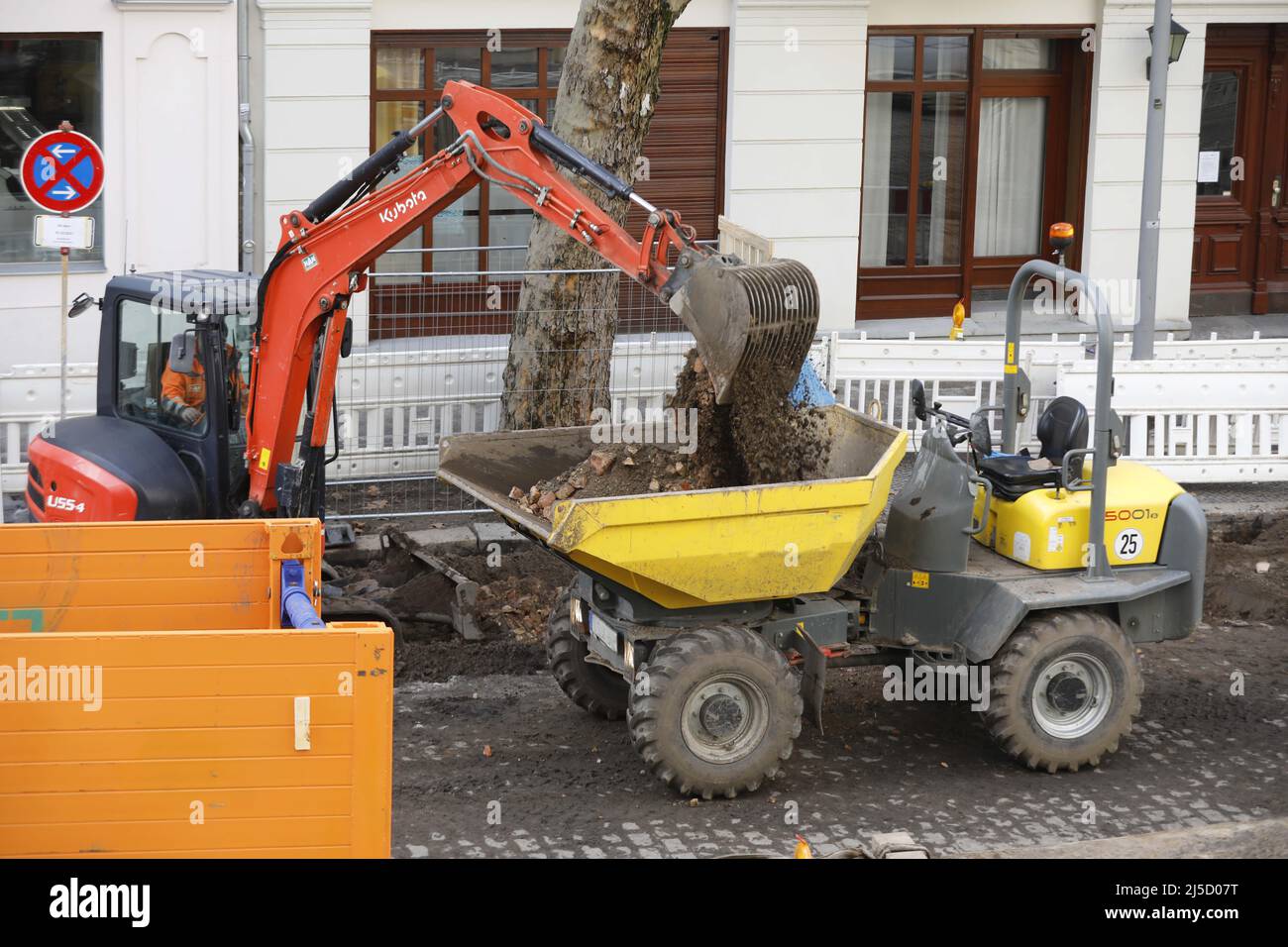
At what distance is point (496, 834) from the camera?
7.37m

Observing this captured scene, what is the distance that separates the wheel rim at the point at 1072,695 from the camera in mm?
8023

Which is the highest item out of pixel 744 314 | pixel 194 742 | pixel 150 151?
pixel 150 151

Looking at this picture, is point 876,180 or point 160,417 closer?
point 160,417

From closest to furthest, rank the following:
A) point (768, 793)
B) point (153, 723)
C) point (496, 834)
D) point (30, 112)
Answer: point (153, 723), point (496, 834), point (768, 793), point (30, 112)

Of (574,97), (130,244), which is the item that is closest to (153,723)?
(574,97)

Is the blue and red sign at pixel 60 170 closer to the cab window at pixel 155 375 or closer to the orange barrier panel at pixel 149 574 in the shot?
the cab window at pixel 155 375

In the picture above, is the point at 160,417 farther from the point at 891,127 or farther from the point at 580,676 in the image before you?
the point at 891,127

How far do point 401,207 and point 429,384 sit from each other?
12.3ft

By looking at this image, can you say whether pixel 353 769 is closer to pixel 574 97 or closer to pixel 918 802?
pixel 918 802

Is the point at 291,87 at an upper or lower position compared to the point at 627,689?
upper

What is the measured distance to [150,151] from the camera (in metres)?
16.2

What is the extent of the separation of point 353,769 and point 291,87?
12.7m

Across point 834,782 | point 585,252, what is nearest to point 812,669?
point 834,782

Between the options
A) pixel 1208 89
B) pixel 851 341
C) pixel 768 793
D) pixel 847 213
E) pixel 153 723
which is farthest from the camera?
pixel 1208 89
